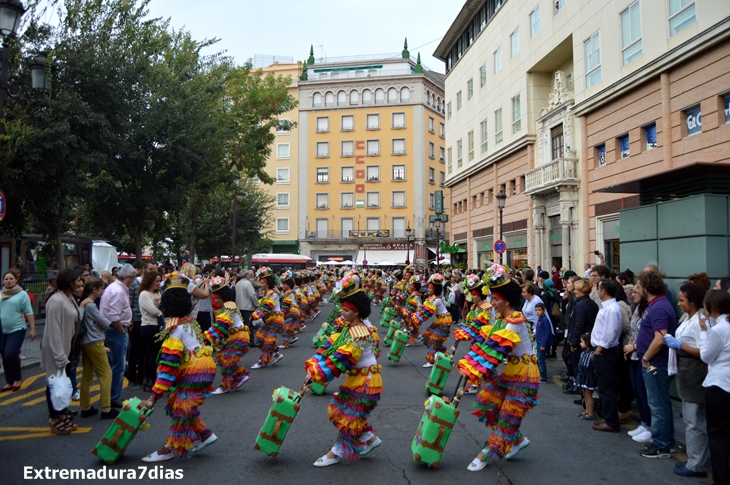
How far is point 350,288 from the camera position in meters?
6.04

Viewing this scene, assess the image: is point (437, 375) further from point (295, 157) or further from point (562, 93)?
point (295, 157)

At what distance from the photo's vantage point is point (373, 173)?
6053 centimetres

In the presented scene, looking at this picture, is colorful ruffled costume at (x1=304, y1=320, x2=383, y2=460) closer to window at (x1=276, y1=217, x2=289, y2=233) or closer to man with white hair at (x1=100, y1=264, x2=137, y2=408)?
man with white hair at (x1=100, y1=264, x2=137, y2=408)

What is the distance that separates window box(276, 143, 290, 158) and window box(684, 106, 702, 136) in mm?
48623

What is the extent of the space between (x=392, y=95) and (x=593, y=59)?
3932cm

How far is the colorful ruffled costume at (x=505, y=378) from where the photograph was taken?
17.9ft

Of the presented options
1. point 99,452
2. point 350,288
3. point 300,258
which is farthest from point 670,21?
point 300,258

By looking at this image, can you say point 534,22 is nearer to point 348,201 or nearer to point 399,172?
point 399,172

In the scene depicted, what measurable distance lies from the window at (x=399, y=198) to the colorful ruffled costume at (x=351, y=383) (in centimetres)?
5452

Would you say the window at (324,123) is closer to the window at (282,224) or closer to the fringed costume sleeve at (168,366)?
the window at (282,224)

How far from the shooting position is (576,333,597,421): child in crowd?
747 centimetres

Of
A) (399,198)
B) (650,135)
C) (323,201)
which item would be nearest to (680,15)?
(650,135)

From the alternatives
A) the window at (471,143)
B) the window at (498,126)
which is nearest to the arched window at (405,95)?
the window at (471,143)

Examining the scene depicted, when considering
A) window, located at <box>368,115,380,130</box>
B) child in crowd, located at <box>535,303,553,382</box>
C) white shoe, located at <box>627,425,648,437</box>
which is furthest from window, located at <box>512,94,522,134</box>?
window, located at <box>368,115,380,130</box>
